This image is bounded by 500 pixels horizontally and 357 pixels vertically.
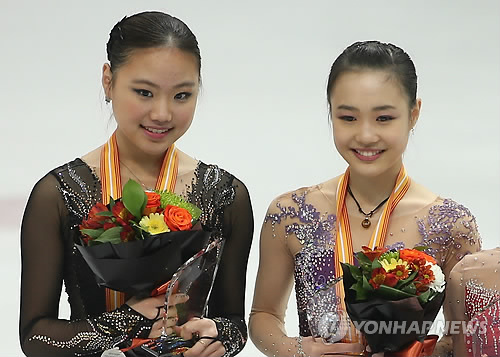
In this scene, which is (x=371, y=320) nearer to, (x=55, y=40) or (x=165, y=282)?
(x=165, y=282)

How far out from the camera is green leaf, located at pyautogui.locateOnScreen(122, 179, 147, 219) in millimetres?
2824

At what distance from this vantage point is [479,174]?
598 cm

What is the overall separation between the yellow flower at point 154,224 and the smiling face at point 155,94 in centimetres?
41

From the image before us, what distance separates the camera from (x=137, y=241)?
277 centimetres

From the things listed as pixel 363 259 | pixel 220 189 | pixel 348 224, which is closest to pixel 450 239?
pixel 348 224

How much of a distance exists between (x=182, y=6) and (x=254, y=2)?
57cm

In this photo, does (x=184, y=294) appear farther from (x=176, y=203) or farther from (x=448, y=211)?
(x=448, y=211)

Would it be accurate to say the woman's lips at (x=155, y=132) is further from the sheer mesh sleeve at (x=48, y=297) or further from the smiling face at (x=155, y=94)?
the sheer mesh sleeve at (x=48, y=297)

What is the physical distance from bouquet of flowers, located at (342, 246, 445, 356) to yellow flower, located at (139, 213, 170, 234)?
20.2 inches

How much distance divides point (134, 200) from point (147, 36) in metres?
0.59

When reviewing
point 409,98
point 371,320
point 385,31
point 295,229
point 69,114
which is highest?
point 385,31

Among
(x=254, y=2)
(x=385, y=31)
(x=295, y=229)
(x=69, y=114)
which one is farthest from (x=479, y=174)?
(x=295, y=229)

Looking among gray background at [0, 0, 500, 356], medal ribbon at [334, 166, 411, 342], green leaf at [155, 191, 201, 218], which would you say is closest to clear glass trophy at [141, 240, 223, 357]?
green leaf at [155, 191, 201, 218]

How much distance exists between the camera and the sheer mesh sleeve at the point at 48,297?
9.90 feet
